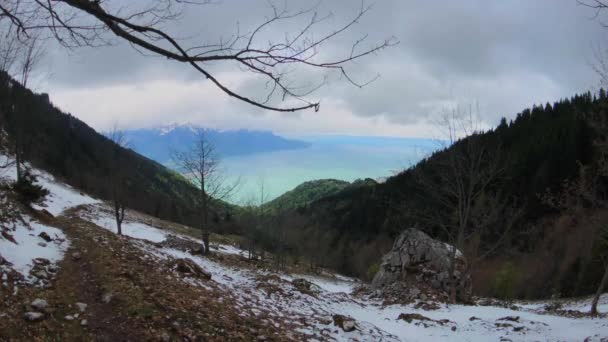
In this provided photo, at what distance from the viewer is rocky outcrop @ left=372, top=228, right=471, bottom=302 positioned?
16.4m

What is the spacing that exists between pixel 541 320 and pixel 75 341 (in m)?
11.8

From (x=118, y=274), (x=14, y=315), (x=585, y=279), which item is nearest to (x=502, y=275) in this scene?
(x=585, y=279)

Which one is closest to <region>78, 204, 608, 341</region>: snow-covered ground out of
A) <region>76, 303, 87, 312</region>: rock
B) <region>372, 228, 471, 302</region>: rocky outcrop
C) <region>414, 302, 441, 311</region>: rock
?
<region>414, 302, 441, 311</region>: rock

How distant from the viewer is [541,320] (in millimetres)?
11016

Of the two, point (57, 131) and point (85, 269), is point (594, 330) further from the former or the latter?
point (57, 131)

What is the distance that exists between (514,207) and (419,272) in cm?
611

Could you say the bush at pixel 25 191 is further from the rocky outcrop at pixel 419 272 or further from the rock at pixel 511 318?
the rock at pixel 511 318

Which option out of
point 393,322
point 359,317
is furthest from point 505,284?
point 359,317

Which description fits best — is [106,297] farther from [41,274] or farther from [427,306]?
[427,306]

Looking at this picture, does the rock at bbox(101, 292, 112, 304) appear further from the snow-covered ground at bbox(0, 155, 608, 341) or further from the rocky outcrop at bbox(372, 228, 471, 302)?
the rocky outcrop at bbox(372, 228, 471, 302)

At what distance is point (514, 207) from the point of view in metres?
19.0

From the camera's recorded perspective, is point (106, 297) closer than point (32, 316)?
No

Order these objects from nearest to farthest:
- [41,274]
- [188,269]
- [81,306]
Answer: [81,306] → [41,274] → [188,269]

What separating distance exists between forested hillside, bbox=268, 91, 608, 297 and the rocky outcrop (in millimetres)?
1090
